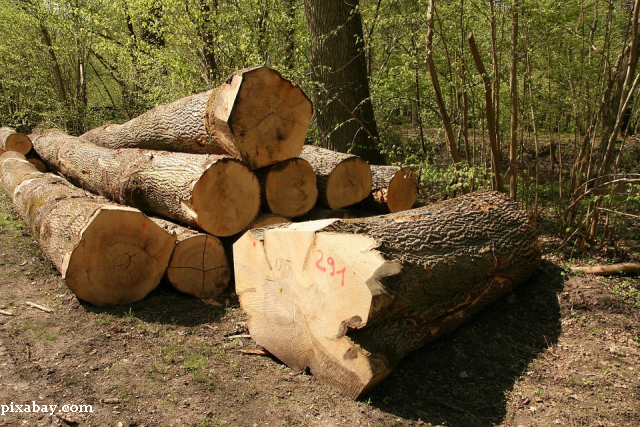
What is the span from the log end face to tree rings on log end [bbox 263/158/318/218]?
0.21 m

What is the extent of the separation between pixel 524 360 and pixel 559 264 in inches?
52.8

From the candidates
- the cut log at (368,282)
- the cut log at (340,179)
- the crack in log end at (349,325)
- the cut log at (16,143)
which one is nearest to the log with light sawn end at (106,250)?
the cut log at (368,282)

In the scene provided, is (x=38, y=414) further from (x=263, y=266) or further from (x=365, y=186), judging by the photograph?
(x=365, y=186)

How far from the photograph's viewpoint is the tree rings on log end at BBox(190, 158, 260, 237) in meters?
4.03

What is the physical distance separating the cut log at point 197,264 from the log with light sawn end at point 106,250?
4.8 inches

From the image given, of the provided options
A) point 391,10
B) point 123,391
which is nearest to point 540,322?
point 123,391

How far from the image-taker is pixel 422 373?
3.12 m

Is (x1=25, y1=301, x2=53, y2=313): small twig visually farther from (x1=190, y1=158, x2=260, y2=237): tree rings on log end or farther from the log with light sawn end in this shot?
(x1=190, y1=158, x2=260, y2=237): tree rings on log end

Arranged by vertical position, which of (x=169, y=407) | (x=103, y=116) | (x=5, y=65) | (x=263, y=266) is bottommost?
(x=169, y=407)

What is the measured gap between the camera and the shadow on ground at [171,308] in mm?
3756

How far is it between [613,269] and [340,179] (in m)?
2.55

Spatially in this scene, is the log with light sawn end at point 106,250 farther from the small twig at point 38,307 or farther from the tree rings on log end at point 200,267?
the small twig at point 38,307

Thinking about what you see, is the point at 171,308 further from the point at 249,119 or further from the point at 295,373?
the point at 249,119

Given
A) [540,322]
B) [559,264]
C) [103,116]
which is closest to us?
[540,322]
